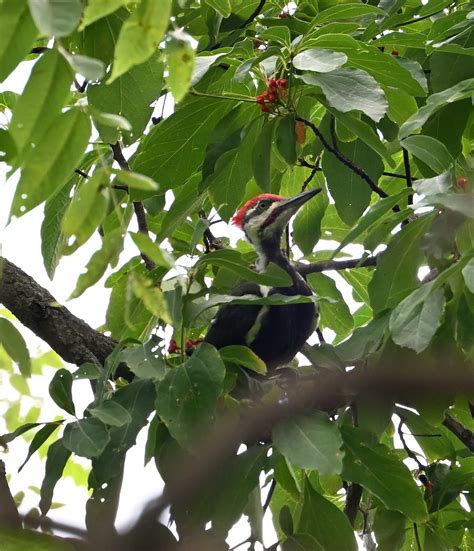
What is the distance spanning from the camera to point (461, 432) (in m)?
3.58

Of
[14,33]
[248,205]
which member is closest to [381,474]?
[14,33]

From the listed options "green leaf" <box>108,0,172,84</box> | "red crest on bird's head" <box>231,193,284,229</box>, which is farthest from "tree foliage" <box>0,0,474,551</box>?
"red crest on bird's head" <box>231,193,284,229</box>

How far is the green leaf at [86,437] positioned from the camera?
269 cm

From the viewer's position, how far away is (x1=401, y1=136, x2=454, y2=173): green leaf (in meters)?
2.88

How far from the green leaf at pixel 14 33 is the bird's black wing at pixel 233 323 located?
2.69 m

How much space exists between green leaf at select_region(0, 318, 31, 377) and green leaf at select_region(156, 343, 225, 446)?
745 mm

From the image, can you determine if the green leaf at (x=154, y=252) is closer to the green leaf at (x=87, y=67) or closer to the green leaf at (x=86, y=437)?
the green leaf at (x=87, y=67)

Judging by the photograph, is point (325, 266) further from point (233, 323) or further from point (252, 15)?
point (252, 15)

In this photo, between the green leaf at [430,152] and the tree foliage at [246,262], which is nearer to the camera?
the tree foliage at [246,262]

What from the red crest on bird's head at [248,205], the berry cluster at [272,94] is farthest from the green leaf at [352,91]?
the red crest on bird's head at [248,205]

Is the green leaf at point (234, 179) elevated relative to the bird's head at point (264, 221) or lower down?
elevated

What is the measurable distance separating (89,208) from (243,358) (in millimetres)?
1425

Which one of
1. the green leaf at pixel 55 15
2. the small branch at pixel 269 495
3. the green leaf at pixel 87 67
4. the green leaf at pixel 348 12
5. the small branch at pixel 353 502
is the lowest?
the small branch at pixel 353 502

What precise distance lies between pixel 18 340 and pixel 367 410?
4.07 feet
